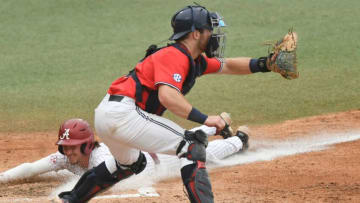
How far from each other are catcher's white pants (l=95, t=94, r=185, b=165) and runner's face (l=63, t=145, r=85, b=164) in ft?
3.93

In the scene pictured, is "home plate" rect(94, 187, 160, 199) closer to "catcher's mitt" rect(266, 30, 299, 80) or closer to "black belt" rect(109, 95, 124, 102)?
"black belt" rect(109, 95, 124, 102)

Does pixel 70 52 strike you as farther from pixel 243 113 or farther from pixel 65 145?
pixel 65 145

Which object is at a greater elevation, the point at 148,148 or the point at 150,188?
the point at 148,148

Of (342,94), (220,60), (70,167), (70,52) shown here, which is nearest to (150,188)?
(70,167)

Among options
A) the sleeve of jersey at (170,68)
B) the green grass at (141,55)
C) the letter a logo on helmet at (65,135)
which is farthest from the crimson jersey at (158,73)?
the green grass at (141,55)

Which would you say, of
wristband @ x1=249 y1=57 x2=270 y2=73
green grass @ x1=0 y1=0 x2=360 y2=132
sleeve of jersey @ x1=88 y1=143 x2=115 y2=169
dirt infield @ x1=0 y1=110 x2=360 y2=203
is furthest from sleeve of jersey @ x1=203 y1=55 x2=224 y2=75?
green grass @ x1=0 y1=0 x2=360 y2=132

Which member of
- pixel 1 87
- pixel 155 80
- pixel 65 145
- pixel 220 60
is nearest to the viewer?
pixel 155 80

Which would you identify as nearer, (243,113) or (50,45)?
(243,113)

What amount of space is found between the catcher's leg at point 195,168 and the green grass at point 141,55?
4036 millimetres

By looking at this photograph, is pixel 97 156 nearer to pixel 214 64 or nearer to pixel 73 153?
pixel 73 153

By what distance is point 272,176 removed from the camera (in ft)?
20.1

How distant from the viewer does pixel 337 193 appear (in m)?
5.39

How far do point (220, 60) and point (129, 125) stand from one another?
3.52 feet

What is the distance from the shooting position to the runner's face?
18.7 feet
